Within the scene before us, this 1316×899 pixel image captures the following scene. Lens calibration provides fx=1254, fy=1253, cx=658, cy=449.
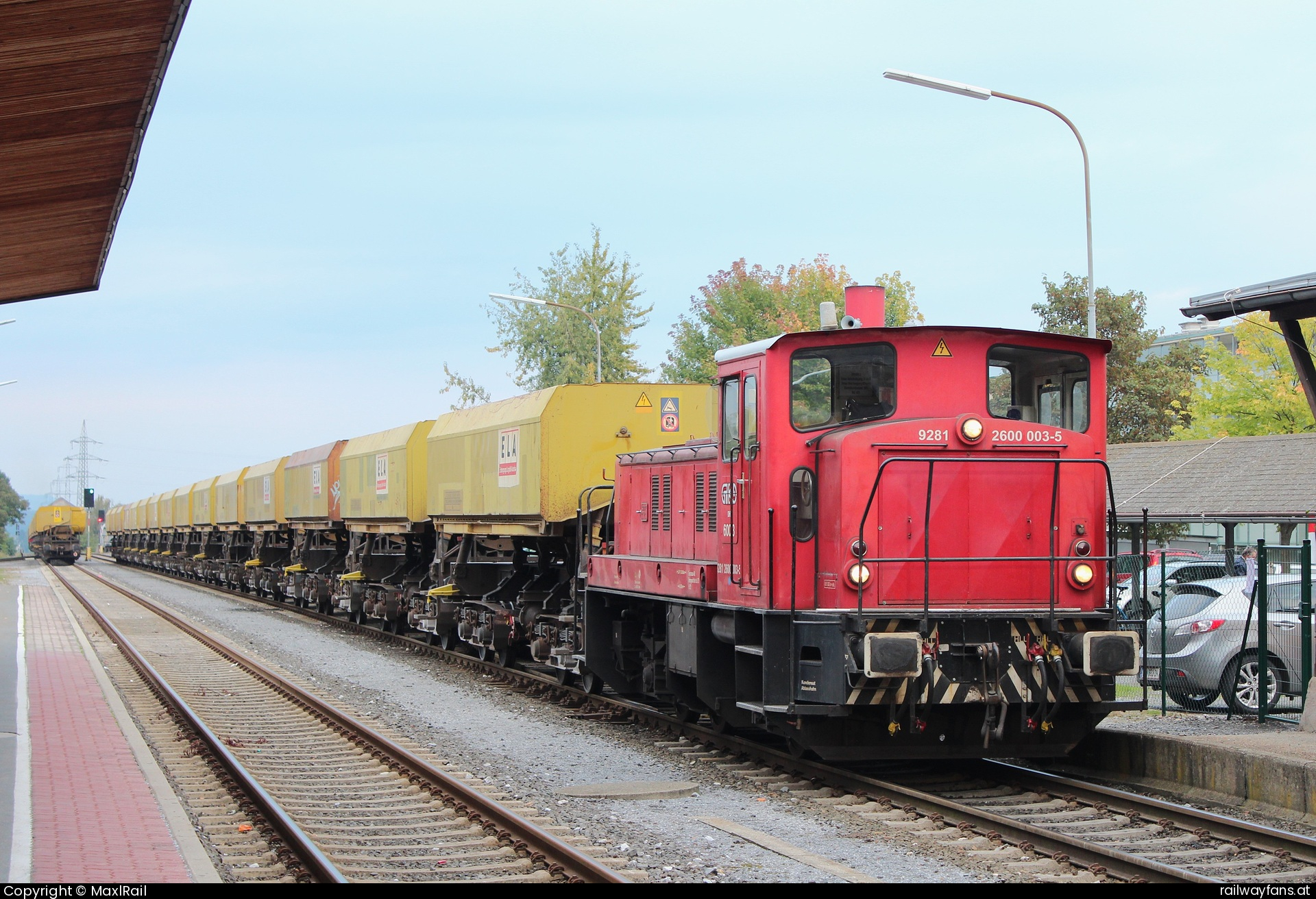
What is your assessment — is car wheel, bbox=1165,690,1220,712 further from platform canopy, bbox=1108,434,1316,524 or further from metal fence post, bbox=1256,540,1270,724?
platform canopy, bbox=1108,434,1316,524

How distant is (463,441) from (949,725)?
10.5 m

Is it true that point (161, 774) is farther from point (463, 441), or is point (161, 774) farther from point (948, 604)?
point (463, 441)

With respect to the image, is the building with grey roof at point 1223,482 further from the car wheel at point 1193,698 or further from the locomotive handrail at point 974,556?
the locomotive handrail at point 974,556

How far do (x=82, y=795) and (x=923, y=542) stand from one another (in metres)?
6.12

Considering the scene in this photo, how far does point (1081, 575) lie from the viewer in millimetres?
9062

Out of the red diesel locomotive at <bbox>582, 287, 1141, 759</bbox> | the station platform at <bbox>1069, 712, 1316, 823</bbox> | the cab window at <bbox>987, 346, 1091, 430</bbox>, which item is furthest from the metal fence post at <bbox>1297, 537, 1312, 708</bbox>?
the cab window at <bbox>987, 346, 1091, 430</bbox>

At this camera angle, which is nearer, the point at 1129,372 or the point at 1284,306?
the point at 1284,306

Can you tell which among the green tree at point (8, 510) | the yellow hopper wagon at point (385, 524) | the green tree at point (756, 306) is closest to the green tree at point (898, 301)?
the green tree at point (756, 306)

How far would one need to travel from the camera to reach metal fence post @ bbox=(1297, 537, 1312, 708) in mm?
10453

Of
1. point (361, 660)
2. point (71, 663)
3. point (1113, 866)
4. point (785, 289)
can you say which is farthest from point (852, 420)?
point (785, 289)

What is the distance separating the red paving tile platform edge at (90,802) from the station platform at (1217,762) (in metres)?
6.75

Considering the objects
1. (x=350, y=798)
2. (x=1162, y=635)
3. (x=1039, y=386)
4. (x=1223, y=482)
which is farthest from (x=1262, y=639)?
(x=1223, y=482)

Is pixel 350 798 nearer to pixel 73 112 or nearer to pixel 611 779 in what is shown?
pixel 611 779
